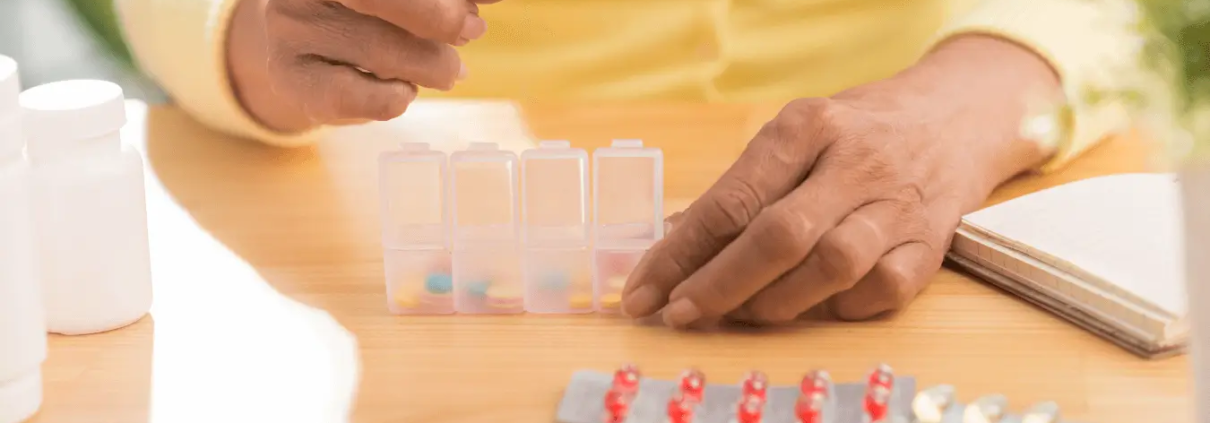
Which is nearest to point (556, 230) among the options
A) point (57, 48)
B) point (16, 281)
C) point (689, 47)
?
point (16, 281)

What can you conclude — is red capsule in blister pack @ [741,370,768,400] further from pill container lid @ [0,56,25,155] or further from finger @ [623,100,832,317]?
pill container lid @ [0,56,25,155]

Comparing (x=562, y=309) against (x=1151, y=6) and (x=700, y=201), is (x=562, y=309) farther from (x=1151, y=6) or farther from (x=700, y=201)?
(x=1151, y=6)

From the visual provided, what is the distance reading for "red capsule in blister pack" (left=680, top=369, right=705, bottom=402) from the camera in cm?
72

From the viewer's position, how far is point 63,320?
0.84 meters

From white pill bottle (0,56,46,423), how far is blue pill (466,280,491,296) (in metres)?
0.27

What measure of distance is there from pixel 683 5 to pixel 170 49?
553 mm

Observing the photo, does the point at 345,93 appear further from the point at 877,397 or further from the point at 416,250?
the point at 877,397

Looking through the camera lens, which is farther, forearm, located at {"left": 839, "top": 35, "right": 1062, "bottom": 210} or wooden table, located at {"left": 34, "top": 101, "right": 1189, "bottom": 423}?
forearm, located at {"left": 839, "top": 35, "right": 1062, "bottom": 210}

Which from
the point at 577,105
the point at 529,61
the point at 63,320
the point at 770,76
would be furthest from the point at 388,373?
the point at 770,76

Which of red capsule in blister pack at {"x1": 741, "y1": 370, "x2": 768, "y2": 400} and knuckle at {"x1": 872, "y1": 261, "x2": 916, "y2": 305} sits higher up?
knuckle at {"x1": 872, "y1": 261, "x2": 916, "y2": 305}

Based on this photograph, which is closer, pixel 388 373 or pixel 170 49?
pixel 388 373

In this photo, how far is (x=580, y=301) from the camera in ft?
2.85

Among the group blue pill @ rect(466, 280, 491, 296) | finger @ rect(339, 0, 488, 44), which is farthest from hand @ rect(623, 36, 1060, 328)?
finger @ rect(339, 0, 488, 44)

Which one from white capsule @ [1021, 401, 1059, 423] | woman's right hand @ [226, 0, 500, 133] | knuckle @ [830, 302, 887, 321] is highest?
woman's right hand @ [226, 0, 500, 133]
